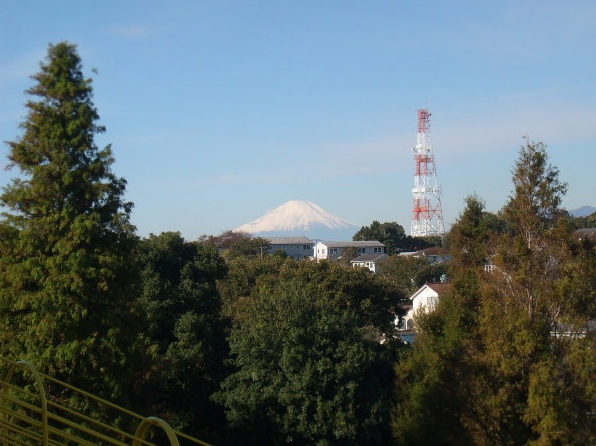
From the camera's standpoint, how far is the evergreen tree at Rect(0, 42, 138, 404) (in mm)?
14203

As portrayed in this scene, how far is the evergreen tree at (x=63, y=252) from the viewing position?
14.2 metres

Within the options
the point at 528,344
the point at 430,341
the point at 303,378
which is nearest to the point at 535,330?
the point at 528,344

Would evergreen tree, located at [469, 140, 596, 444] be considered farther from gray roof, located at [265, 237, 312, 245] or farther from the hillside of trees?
gray roof, located at [265, 237, 312, 245]

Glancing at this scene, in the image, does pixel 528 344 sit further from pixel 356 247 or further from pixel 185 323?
pixel 356 247

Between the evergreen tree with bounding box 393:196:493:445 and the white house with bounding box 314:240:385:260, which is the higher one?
the white house with bounding box 314:240:385:260

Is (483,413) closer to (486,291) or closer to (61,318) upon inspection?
(486,291)

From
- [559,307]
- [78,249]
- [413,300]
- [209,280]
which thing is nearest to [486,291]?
[559,307]

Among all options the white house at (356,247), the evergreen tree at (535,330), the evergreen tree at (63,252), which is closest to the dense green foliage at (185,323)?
the evergreen tree at (63,252)

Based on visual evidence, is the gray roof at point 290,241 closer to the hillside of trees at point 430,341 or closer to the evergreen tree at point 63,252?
the hillside of trees at point 430,341

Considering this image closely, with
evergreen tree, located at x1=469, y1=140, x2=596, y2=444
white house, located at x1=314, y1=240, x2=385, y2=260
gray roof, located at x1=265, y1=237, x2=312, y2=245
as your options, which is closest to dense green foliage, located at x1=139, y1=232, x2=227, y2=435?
evergreen tree, located at x1=469, y1=140, x2=596, y2=444

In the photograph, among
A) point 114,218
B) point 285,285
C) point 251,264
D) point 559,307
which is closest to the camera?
point 559,307

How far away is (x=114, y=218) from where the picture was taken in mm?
15086

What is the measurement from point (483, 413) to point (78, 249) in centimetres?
865

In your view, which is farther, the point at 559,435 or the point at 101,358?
the point at 101,358
